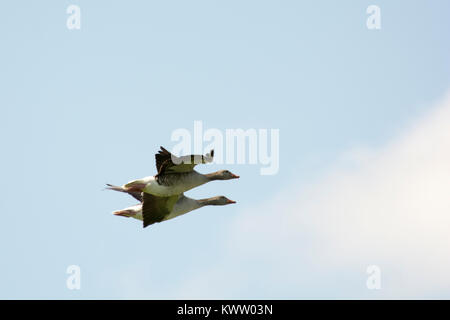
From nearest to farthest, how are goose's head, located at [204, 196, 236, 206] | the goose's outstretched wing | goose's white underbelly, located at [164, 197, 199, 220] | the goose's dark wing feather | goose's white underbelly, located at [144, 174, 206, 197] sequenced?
the goose's outstretched wing → goose's white underbelly, located at [144, 174, 206, 197] → the goose's dark wing feather → goose's white underbelly, located at [164, 197, 199, 220] → goose's head, located at [204, 196, 236, 206]

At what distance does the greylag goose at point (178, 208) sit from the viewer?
25.8m

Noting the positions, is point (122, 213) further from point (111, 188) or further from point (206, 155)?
point (206, 155)

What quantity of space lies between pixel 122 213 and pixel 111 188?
160 cm

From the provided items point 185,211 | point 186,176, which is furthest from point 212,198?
point 186,176

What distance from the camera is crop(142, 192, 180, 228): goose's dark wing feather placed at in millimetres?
25703

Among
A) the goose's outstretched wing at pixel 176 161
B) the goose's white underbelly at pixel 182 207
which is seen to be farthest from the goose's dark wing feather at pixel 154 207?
Result: the goose's outstretched wing at pixel 176 161

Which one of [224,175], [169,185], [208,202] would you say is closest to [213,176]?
[224,175]

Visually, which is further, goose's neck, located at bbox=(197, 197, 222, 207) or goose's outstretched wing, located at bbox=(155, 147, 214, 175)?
goose's neck, located at bbox=(197, 197, 222, 207)

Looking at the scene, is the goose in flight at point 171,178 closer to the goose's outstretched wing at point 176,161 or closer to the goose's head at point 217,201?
the goose's outstretched wing at point 176,161

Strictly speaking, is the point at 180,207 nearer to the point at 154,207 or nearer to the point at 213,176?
the point at 154,207

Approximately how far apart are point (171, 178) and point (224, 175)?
5.51ft

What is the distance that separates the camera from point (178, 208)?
26219 millimetres

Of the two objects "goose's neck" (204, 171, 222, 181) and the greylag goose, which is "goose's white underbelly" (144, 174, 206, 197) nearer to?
"goose's neck" (204, 171, 222, 181)

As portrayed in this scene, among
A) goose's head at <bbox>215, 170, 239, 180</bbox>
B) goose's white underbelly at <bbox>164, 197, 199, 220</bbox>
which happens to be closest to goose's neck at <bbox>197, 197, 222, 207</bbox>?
goose's white underbelly at <bbox>164, 197, 199, 220</bbox>
